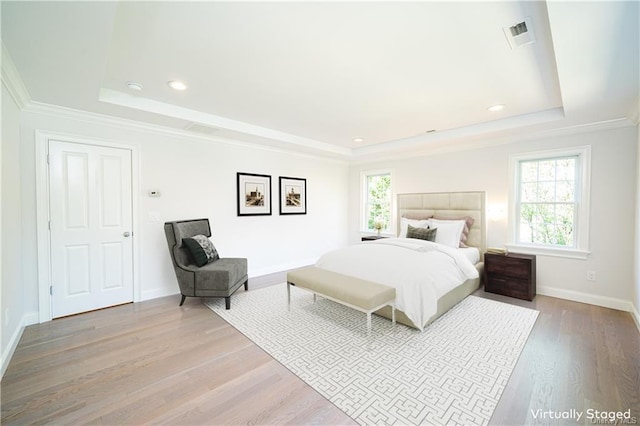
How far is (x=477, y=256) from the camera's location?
4.39m

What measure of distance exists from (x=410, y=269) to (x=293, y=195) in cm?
314

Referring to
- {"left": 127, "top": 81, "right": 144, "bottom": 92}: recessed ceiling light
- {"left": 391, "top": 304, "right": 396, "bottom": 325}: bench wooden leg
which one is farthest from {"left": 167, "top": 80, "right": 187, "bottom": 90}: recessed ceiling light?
{"left": 391, "top": 304, "right": 396, "bottom": 325}: bench wooden leg

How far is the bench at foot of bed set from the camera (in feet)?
8.36

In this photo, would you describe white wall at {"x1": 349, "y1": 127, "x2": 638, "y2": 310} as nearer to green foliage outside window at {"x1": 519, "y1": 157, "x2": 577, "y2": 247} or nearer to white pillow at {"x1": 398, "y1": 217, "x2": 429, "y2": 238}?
green foliage outside window at {"x1": 519, "y1": 157, "x2": 577, "y2": 247}

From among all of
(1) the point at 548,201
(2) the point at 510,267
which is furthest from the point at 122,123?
(1) the point at 548,201

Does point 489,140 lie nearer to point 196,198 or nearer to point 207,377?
point 196,198

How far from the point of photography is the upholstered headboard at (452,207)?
4520mm

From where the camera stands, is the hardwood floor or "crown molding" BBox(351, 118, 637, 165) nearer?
the hardwood floor

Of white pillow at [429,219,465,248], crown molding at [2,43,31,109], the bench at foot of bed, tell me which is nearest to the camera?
crown molding at [2,43,31,109]

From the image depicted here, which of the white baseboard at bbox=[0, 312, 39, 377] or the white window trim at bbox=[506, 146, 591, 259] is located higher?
the white window trim at bbox=[506, 146, 591, 259]

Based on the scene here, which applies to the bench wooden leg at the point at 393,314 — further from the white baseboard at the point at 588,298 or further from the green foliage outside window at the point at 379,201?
the green foliage outside window at the point at 379,201

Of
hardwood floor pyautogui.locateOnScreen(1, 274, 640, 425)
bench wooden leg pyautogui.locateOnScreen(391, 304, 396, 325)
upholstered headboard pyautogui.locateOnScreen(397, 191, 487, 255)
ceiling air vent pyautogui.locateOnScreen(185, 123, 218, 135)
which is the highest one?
ceiling air vent pyautogui.locateOnScreen(185, 123, 218, 135)

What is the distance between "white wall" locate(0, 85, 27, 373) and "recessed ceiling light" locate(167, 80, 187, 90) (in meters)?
1.26

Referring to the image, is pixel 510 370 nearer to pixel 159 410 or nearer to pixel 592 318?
pixel 592 318
